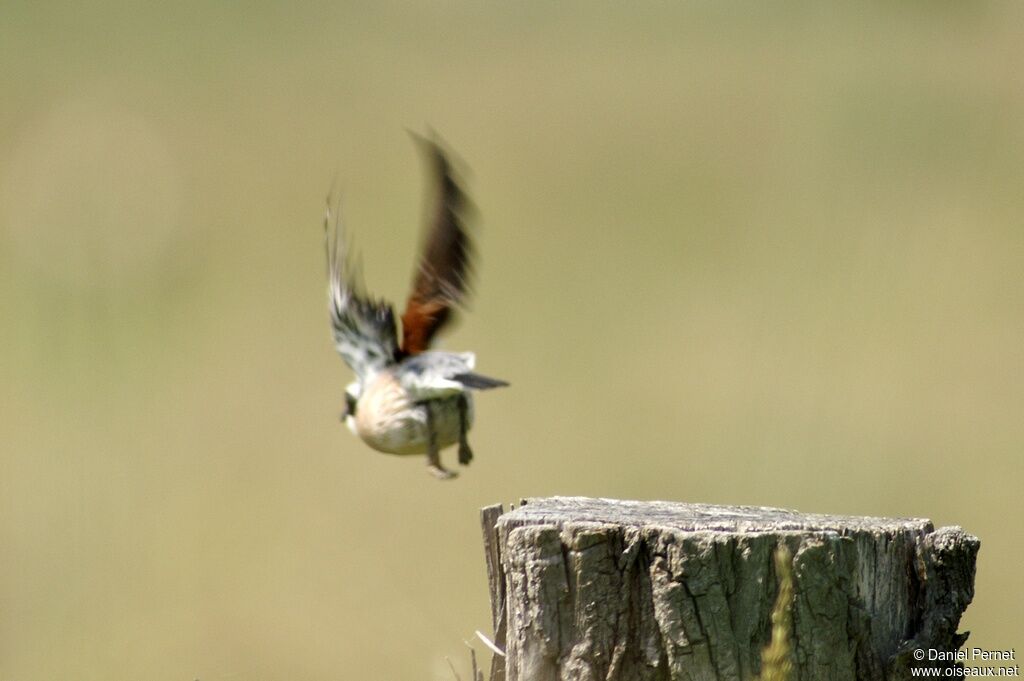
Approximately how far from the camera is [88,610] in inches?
264

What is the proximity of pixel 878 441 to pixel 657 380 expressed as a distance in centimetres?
156

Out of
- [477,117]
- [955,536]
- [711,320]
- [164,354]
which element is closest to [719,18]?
[477,117]

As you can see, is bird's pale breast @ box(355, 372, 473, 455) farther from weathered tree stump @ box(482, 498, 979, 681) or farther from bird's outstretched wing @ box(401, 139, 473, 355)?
weathered tree stump @ box(482, 498, 979, 681)

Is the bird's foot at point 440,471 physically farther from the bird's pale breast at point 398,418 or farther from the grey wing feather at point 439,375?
the grey wing feather at point 439,375

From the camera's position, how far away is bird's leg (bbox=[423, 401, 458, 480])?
3.39 m

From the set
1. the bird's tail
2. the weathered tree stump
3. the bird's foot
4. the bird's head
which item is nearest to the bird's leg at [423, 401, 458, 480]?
the bird's foot

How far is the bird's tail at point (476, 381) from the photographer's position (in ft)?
10.6

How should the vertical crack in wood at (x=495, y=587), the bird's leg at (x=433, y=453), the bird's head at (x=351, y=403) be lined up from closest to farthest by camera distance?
the vertical crack in wood at (x=495, y=587) → the bird's leg at (x=433, y=453) → the bird's head at (x=351, y=403)

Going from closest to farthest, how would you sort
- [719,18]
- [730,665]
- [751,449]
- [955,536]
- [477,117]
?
[730,665]
[955,536]
[751,449]
[477,117]
[719,18]

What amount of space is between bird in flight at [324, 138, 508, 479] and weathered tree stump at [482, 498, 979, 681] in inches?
37.5

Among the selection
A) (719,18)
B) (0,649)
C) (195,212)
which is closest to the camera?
(0,649)

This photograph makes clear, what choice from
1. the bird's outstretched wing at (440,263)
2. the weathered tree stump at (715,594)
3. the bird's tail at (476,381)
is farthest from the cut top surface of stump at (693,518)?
the bird's outstretched wing at (440,263)

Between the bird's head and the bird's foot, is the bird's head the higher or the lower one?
the higher one

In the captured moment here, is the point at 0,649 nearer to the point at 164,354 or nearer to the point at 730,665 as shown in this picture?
the point at 164,354
